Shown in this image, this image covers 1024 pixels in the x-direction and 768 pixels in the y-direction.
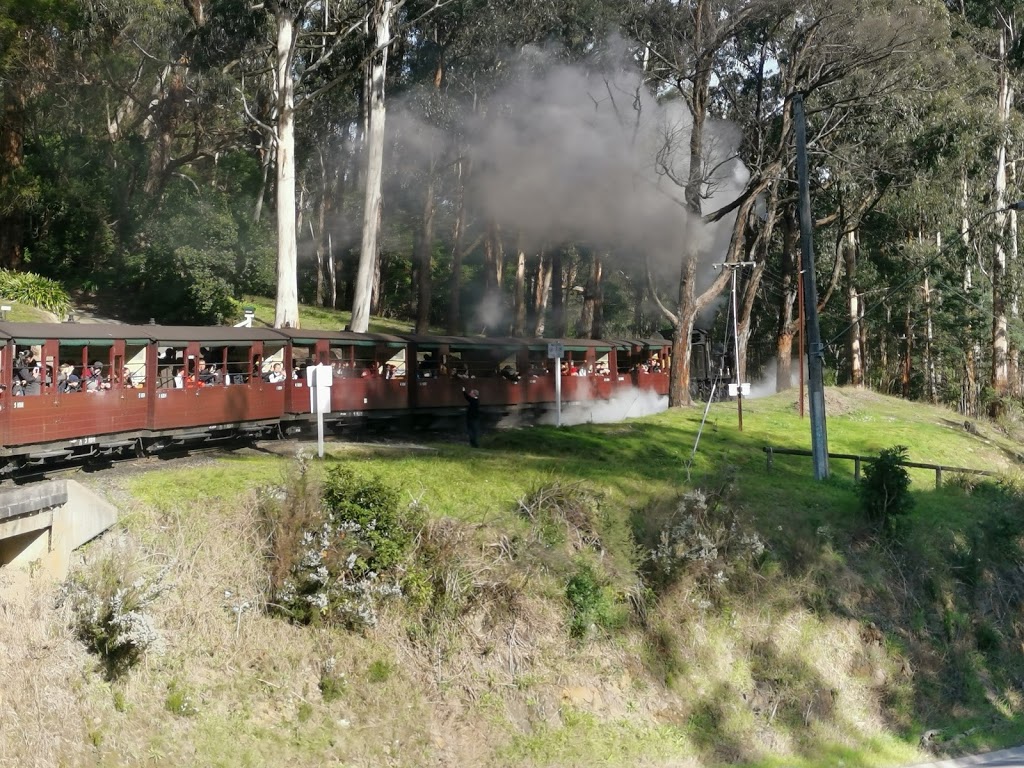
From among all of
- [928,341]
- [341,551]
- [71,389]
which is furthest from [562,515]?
[928,341]

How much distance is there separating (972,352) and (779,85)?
23.2m

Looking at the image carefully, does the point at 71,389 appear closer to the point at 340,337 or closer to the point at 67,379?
the point at 67,379

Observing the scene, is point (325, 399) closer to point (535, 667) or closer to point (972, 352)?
point (535, 667)

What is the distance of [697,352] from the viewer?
1502 inches

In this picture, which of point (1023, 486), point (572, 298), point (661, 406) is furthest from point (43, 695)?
point (572, 298)

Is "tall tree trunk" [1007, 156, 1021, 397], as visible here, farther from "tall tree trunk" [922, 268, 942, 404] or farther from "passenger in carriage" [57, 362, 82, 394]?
"passenger in carriage" [57, 362, 82, 394]

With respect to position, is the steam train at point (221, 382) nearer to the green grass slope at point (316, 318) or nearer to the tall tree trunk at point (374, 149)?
the tall tree trunk at point (374, 149)

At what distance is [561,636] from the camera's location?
1326 cm

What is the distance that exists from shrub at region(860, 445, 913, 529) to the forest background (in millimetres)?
12310

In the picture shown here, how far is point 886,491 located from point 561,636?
679 cm

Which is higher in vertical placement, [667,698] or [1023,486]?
[1023,486]

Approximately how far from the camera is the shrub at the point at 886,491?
16781mm

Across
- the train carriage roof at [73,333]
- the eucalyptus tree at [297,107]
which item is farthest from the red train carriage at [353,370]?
the eucalyptus tree at [297,107]

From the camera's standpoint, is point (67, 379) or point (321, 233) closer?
point (67, 379)
